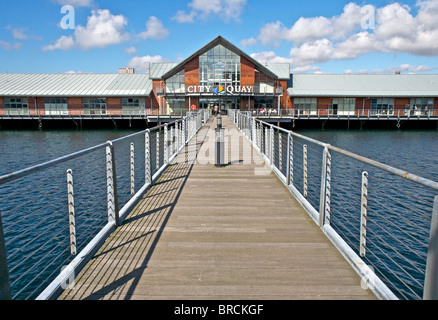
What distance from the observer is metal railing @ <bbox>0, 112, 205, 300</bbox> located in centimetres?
343

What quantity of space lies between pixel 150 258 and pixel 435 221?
2.87m

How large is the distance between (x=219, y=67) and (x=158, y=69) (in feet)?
34.9

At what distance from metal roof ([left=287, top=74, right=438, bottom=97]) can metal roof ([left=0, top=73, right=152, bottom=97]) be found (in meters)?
23.7

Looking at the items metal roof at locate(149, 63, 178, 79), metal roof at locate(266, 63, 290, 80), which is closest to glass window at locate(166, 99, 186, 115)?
metal roof at locate(149, 63, 178, 79)

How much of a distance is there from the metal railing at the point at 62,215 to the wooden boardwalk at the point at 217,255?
1.06 ft

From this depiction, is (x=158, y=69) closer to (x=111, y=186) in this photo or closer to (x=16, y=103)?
(x=16, y=103)

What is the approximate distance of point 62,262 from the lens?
7.99 meters

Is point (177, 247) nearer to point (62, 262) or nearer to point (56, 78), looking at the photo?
point (62, 262)

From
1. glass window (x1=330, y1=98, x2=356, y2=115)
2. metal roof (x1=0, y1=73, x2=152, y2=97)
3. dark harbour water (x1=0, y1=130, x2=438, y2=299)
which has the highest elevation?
metal roof (x1=0, y1=73, x2=152, y2=97)

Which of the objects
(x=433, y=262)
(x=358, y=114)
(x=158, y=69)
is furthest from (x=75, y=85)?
(x=433, y=262)

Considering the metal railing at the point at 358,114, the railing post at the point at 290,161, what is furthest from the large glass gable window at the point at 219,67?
the railing post at the point at 290,161

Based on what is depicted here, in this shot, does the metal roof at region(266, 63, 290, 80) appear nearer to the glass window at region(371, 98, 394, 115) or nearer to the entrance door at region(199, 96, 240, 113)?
the entrance door at region(199, 96, 240, 113)

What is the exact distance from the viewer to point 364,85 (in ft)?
175
